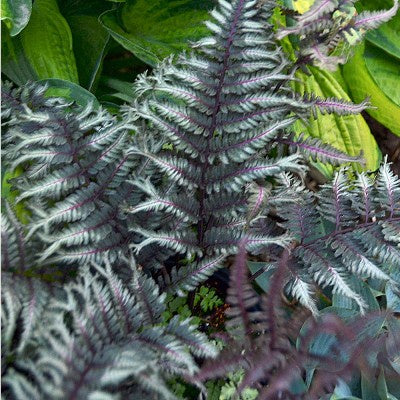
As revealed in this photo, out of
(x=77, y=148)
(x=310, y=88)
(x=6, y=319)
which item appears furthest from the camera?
(x=310, y=88)

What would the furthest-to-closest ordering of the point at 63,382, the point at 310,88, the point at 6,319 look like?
the point at 310,88
the point at 6,319
the point at 63,382

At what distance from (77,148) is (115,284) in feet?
0.69

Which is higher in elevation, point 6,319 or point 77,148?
point 77,148

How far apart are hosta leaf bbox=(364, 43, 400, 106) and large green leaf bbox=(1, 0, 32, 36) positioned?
0.82 metres

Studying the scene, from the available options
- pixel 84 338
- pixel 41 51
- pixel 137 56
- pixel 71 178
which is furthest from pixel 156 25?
pixel 84 338

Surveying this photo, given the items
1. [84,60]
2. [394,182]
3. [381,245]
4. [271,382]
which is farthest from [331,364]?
[84,60]

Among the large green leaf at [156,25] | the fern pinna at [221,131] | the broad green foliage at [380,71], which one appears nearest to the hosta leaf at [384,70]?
the broad green foliage at [380,71]

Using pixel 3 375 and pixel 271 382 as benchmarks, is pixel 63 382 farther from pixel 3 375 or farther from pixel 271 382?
pixel 271 382

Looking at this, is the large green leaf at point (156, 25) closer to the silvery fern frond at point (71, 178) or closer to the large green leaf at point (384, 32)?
the silvery fern frond at point (71, 178)

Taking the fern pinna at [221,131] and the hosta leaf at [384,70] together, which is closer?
the fern pinna at [221,131]

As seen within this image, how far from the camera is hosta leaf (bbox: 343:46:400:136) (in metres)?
1.30

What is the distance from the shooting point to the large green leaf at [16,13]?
88 cm

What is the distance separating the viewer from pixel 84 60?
1.19 meters

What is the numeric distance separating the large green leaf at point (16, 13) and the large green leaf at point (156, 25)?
20 centimetres
